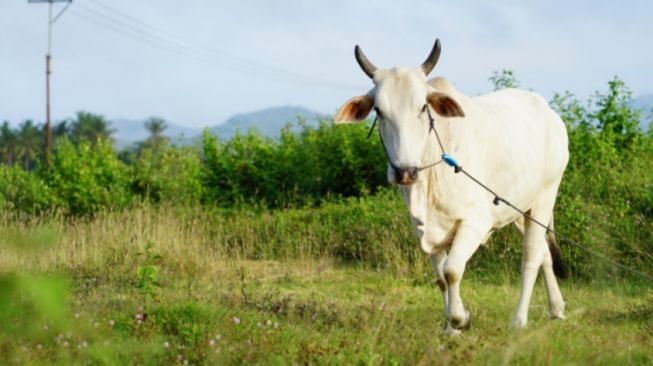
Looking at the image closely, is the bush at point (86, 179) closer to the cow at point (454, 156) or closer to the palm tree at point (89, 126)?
the cow at point (454, 156)

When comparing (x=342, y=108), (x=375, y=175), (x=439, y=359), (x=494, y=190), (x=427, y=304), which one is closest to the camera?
(x=439, y=359)

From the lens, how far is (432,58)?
5.57 metres

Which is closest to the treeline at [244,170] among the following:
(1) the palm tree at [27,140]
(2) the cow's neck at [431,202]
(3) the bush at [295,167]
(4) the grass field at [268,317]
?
(3) the bush at [295,167]

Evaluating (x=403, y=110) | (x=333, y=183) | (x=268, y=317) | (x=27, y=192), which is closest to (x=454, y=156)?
(x=403, y=110)

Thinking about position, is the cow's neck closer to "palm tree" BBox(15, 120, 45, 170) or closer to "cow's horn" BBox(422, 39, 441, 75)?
"cow's horn" BBox(422, 39, 441, 75)

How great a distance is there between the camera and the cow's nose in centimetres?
506

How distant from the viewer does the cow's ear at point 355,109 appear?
5.46m

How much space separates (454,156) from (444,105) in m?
0.43

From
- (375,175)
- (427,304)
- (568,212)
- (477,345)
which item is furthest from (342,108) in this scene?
(375,175)

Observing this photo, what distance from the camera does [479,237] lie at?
18.4 ft

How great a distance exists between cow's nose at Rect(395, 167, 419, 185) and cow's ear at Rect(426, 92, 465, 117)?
56 centimetres

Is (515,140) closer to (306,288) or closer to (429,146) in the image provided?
(429,146)

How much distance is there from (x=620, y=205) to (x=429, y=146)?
5.23m

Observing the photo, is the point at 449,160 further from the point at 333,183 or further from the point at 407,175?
the point at 333,183
